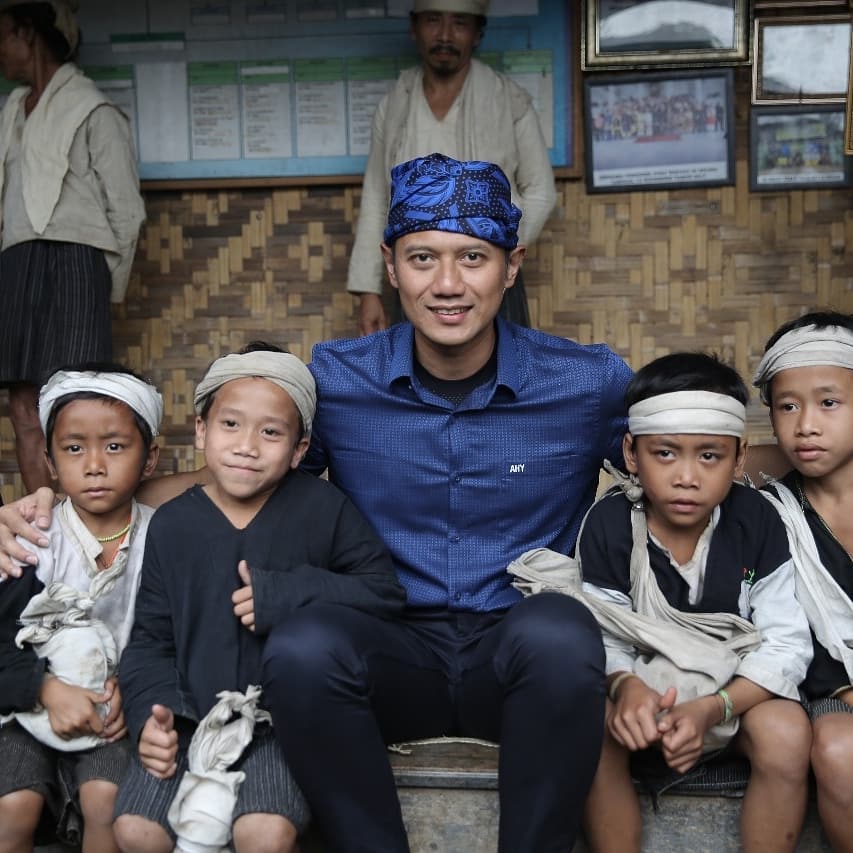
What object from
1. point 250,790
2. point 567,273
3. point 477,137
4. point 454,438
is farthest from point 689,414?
point 567,273

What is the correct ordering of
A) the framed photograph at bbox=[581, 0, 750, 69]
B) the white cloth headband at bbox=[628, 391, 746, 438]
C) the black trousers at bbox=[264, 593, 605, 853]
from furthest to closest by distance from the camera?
1. the framed photograph at bbox=[581, 0, 750, 69]
2. the white cloth headband at bbox=[628, 391, 746, 438]
3. the black trousers at bbox=[264, 593, 605, 853]

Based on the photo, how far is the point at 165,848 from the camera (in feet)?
6.64

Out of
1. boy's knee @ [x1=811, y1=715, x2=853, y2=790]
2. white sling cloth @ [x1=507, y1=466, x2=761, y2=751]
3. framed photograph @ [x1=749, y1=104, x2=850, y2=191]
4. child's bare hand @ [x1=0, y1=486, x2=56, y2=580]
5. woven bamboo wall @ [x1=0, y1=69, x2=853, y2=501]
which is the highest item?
framed photograph @ [x1=749, y1=104, x2=850, y2=191]

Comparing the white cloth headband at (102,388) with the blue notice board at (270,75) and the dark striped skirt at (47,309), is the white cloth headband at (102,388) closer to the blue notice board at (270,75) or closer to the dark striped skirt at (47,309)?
the dark striped skirt at (47,309)

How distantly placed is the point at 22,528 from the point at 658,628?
1278 mm

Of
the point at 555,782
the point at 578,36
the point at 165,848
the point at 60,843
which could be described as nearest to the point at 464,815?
the point at 555,782

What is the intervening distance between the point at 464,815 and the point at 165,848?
1.89 feet

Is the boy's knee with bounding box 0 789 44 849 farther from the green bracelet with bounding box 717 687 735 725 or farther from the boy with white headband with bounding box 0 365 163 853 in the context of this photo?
the green bracelet with bounding box 717 687 735 725

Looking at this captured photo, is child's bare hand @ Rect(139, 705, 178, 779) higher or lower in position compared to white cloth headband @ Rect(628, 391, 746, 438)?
lower

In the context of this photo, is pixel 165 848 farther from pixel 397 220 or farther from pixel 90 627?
pixel 397 220

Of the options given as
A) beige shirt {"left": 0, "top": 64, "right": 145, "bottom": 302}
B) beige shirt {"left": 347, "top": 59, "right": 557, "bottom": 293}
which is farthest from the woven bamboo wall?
beige shirt {"left": 0, "top": 64, "right": 145, "bottom": 302}

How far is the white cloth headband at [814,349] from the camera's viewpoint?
7.77 feet

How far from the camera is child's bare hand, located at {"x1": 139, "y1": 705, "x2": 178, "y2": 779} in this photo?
80.7 inches

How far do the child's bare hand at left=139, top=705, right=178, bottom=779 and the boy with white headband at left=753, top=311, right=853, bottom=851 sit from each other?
3.82 feet
